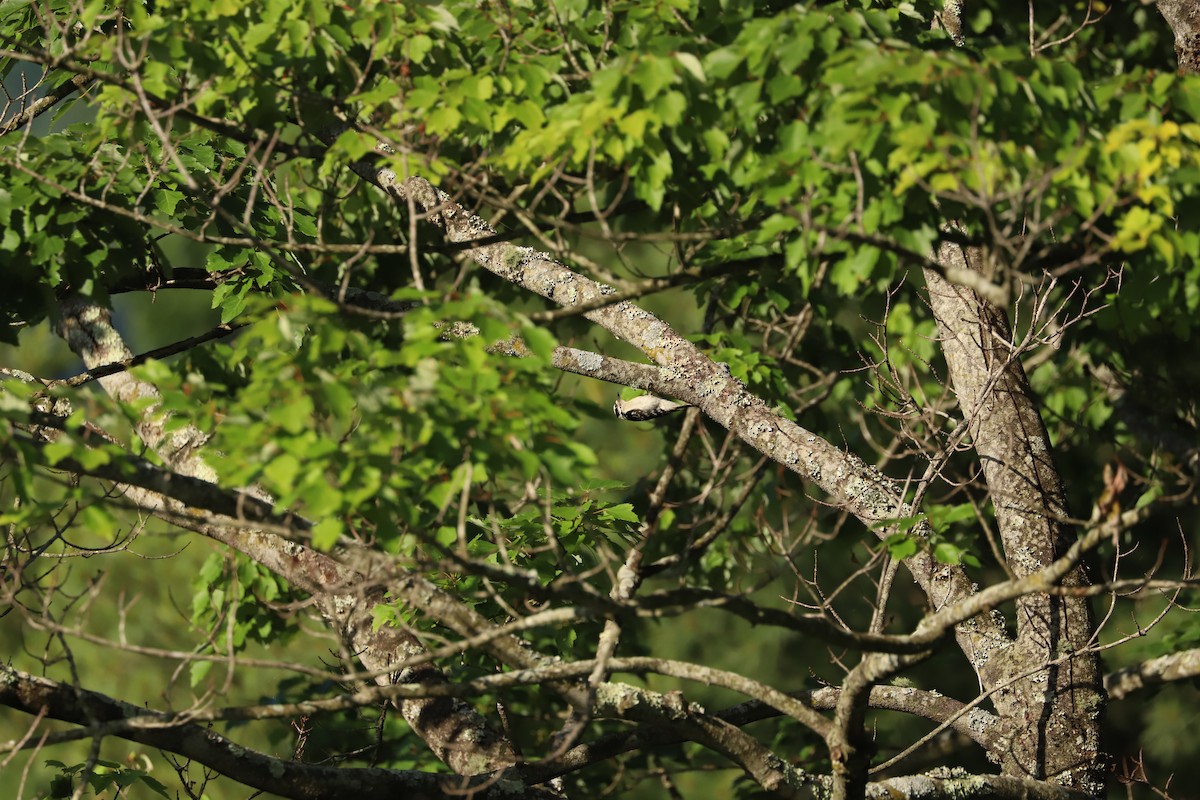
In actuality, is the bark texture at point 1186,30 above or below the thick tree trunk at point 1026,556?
above

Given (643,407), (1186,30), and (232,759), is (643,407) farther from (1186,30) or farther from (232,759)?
(1186,30)

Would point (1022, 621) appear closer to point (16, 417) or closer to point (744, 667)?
point (16, 417)

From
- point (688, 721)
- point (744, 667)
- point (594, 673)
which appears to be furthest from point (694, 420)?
point (744, 667)

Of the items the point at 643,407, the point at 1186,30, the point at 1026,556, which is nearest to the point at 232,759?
the point at 643,407

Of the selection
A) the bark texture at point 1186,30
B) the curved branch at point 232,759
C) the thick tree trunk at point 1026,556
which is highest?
the bark texture at point 1186,30

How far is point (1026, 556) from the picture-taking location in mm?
5219

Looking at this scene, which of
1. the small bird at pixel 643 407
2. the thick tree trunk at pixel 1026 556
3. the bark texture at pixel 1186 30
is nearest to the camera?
the thick tree trunk at pixel 1026 556

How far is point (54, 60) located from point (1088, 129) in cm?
342

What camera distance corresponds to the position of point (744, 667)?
13.1 metres

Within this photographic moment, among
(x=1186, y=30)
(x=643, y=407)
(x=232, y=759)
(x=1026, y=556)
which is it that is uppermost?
(x=1186, y=30)

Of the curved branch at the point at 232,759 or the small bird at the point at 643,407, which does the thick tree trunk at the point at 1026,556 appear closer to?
the small bird at the point at 643,407

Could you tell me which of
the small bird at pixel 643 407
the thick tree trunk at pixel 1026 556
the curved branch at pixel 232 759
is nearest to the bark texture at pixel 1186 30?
the thick tree trunk at pixel 1026 556

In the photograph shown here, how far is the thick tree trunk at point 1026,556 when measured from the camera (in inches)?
196

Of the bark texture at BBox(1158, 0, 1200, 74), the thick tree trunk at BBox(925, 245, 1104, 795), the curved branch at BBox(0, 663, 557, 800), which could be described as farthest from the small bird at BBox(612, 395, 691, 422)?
the bark texture at BBox(1158, 0, 1200, 74)
